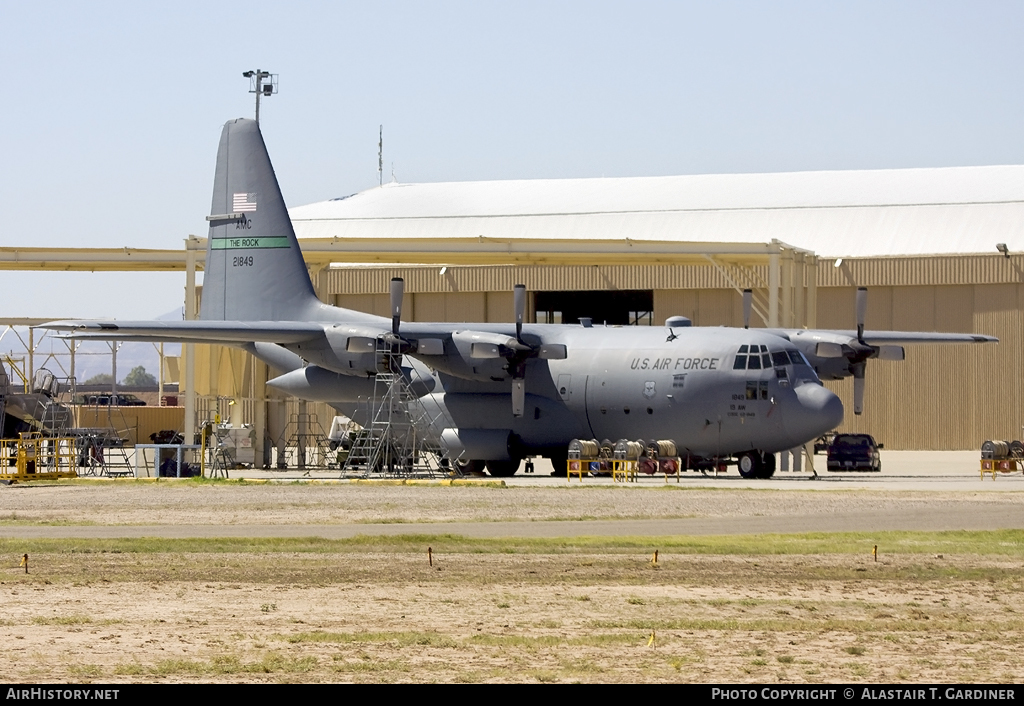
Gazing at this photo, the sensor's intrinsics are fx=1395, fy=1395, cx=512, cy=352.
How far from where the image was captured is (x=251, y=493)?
3050cm

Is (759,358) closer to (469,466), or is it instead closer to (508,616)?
(469,466)

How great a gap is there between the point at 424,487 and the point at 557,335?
812 centimetres

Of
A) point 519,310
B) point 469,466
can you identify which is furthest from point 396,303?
point 469,466

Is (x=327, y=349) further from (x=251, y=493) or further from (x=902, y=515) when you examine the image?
(x=902, y=515)

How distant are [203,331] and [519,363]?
27.4 ft

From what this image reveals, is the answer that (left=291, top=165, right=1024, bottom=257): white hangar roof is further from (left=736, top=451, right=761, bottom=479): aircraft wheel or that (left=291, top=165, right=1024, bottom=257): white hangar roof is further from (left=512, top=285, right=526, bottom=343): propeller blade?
(left=736, top=451, right=761, bottom=479): aircraft wheel

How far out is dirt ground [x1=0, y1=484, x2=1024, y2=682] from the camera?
36.8 feet

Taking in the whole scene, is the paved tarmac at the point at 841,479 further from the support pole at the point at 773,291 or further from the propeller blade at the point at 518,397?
the support pole at the point at 773,291

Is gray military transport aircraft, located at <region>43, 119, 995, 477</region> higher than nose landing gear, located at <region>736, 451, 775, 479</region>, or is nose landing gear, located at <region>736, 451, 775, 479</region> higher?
gray military transport aircraft, located at <region>43, 119, 995, 477</region>

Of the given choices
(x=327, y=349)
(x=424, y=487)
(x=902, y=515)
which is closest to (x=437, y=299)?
(x=327, y=349)

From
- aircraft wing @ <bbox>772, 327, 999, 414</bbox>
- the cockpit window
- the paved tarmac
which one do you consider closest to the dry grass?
the paved tarmac

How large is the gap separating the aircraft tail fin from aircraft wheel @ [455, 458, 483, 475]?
6.39 m

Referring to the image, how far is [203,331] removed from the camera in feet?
120

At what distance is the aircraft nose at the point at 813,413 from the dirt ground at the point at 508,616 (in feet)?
50.0
